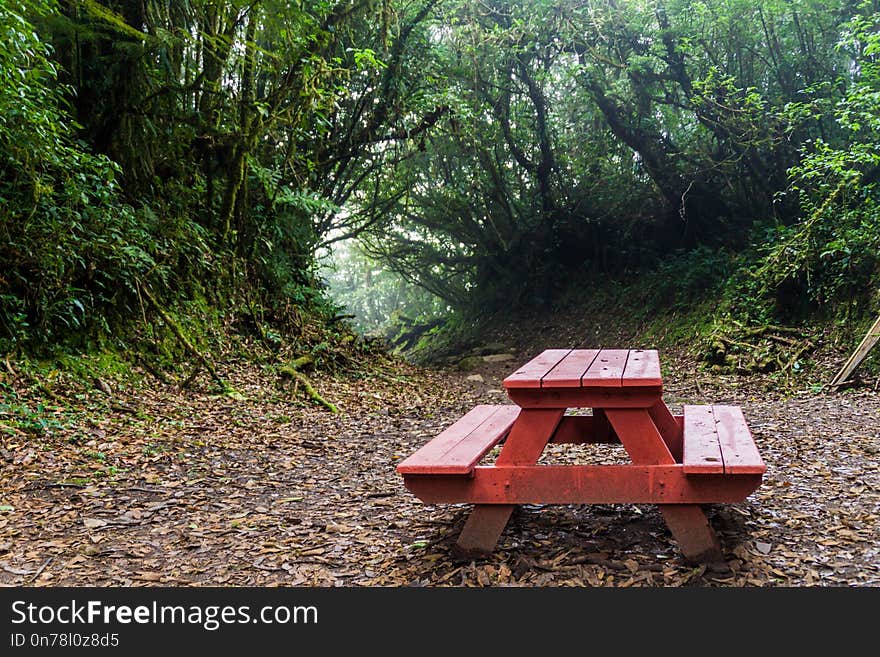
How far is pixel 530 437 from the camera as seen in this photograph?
301cm

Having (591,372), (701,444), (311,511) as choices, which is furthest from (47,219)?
(701,444)

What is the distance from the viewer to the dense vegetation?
713 centimetres

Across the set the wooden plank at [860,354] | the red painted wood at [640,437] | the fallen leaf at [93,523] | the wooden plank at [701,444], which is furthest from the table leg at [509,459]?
the wooden plank at [860,354]

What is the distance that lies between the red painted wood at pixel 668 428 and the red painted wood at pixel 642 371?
0.38 metres

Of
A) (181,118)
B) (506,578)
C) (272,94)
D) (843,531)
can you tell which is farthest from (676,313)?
(506,578)

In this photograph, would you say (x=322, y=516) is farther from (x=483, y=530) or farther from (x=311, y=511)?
(x=483, y=530)

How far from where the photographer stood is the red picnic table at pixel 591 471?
2846 millimetres

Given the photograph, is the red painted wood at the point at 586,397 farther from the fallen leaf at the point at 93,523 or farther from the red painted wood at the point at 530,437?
the fallen leaf at the point at 93,523

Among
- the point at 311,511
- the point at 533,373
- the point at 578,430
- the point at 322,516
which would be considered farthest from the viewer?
the point at 578,430

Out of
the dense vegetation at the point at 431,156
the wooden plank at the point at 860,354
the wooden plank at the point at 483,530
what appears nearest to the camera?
the wooden plank at the point at 483,530

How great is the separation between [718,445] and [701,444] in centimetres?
8

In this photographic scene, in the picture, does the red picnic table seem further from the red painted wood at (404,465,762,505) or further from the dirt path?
the dirt path

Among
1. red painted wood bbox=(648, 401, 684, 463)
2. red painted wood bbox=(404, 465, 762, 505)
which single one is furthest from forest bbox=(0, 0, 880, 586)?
red painted wood bbox=(648, 401, 684, 463)

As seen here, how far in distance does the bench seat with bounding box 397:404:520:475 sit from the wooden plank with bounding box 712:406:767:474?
1.11 m
